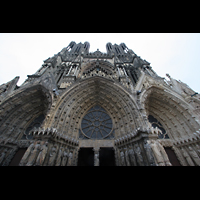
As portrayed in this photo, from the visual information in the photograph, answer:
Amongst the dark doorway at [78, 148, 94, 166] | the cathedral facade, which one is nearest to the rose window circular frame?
the cathedral facade

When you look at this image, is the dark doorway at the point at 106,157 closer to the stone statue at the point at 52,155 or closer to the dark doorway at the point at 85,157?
the dark doorway at the point at 85,157

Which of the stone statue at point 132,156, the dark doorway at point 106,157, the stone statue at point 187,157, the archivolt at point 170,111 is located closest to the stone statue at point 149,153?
the stone statue at point 132,156

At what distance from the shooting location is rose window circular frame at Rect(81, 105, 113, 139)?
871 cm

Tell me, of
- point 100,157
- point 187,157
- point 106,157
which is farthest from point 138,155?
point 187,157

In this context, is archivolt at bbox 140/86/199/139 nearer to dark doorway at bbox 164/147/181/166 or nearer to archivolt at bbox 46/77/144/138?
dark doorway at bbox 164/147/181/166

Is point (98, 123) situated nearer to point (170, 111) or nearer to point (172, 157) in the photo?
point (172, 157)

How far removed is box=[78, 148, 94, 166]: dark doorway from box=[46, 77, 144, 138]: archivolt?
70.7 inches

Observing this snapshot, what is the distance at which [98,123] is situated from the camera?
372 inches

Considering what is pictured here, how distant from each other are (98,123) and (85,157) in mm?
3289

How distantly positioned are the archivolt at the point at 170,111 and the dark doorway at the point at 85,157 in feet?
21.7

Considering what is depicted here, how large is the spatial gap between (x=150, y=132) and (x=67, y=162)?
19.7ft
